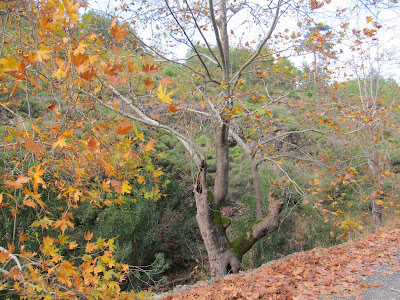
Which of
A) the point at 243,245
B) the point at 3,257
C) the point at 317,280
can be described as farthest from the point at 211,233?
the point at 3,257

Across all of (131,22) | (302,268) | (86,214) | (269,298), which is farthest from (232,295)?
(131,22)

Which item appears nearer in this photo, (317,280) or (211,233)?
(317,280)

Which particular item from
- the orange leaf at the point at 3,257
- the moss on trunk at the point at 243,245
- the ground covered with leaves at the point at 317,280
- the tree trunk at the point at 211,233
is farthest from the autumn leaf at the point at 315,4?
the orange leaf at the point at 3,257

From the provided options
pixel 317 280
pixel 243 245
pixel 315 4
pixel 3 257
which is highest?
pixel 315 4

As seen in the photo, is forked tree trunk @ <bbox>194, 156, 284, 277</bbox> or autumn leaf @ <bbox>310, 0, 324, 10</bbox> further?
forked tree trunk @ <bbox>194, 156, 284, 277</bbox>

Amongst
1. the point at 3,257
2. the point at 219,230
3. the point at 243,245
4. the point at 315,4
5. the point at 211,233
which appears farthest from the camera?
the point at 243,245

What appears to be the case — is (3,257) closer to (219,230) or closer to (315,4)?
(219,230)

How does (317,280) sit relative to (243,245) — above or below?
above

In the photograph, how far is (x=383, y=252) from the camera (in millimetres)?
3771

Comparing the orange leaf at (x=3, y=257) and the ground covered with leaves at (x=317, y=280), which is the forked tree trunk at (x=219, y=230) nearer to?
the ground covered with leaves at (x=317, y=280)

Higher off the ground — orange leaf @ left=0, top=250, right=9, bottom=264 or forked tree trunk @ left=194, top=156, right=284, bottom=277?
orange leaf @ left=0, top=250, right=9, bottom=264

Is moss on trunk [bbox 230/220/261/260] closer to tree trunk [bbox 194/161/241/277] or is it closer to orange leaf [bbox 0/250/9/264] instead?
tree trunk [bbox 194/161/241/277]

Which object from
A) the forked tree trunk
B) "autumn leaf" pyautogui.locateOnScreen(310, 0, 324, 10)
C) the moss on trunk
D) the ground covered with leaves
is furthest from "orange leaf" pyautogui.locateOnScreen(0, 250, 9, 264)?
"autumn leaf" pyautogui.locateOnScreen(310, 0, 324, 10)

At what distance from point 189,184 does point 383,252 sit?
4705 millimetres
